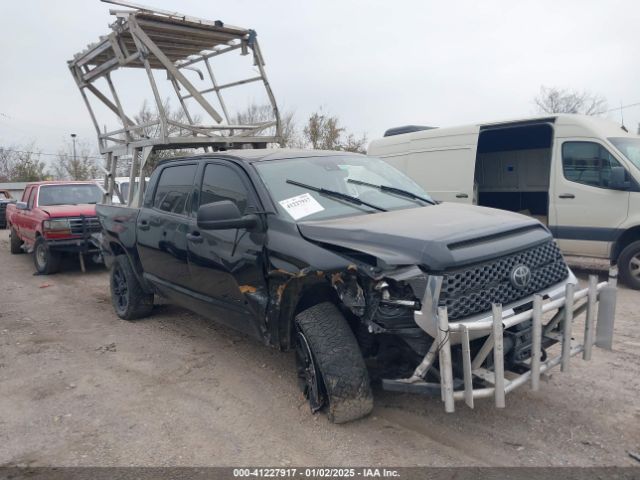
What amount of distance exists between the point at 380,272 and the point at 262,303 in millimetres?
1111

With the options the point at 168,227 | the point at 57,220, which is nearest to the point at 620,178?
the point at 168,227

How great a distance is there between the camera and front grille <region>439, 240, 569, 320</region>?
9.53 feet

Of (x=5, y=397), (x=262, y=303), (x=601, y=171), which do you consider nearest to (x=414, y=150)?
(x=601, y=171)

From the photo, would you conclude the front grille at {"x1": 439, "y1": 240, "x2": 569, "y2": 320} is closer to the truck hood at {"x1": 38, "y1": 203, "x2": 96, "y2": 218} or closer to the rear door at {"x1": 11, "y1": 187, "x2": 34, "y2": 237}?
the truck hood at {"x1": 38, "y1": 203, "x2": 96, "y2": 218}

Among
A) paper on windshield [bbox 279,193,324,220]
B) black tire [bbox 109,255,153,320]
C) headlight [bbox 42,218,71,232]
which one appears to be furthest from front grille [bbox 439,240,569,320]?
headlight [bbox 42,218,71,232]

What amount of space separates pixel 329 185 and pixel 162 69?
193 inches

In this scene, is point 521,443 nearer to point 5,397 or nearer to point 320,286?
point 320,286

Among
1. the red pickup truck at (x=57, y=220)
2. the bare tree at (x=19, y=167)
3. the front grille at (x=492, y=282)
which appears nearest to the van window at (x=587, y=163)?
the front grille at (x=492, y=282)

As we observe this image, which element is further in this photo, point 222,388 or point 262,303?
point 222,388

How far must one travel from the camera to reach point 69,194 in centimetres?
1032

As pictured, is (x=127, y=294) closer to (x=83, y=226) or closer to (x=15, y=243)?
(x=83, y=226)

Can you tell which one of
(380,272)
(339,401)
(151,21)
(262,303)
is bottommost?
(339,401)

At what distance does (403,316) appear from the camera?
9.75ft

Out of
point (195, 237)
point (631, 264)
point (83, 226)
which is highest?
point (195, 237)
